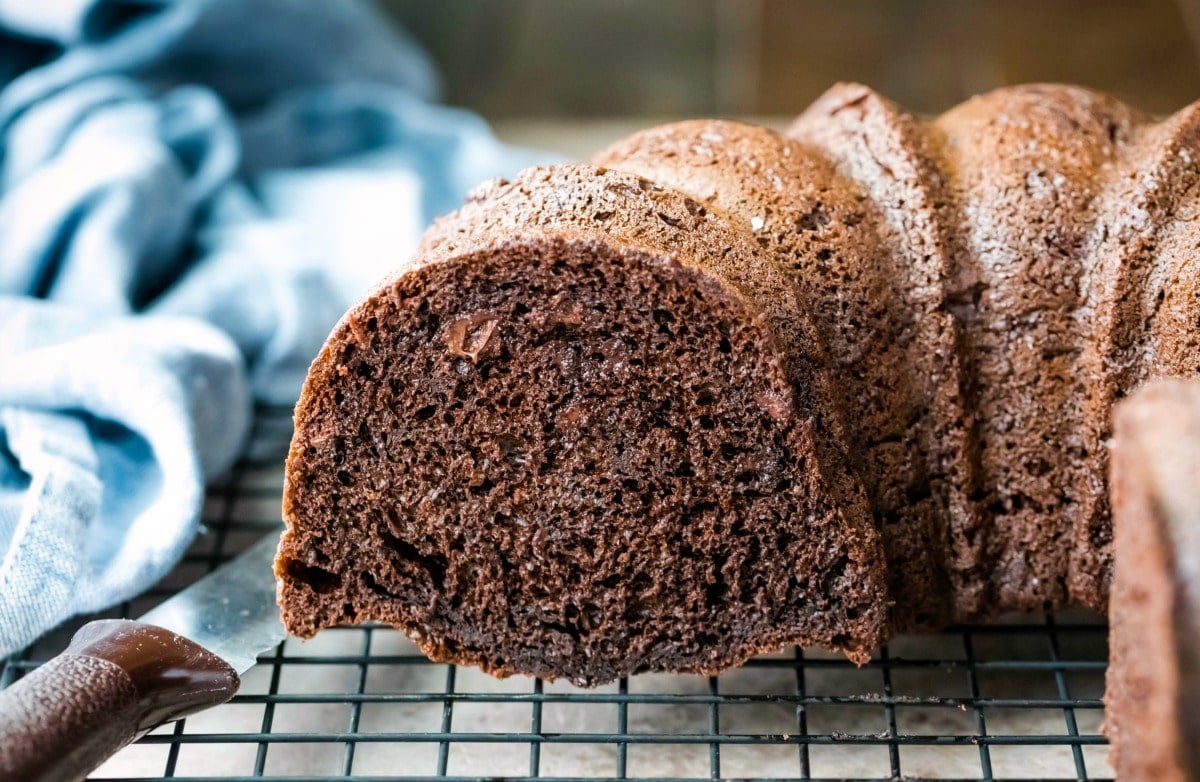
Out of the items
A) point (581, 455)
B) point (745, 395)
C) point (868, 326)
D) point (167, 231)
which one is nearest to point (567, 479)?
point (581, 455)

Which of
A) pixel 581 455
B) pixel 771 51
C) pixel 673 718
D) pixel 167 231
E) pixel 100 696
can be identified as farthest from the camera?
pixel 771 51

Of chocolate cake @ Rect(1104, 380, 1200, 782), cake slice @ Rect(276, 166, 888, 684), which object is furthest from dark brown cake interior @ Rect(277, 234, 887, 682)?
chocolate cake @ Rect(1104, 380, 1200, 782)

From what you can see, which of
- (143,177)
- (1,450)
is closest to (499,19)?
(143,177)

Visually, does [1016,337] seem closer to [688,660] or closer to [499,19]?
[688,660]

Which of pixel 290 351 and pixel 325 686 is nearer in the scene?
→ pixel 325 686

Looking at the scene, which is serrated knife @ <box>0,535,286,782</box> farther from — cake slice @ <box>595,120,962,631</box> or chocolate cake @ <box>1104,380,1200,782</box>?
chocolate cake @ <box>1104,380,1200,782</box>

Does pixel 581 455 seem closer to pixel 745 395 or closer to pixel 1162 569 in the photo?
pixel 745 395
